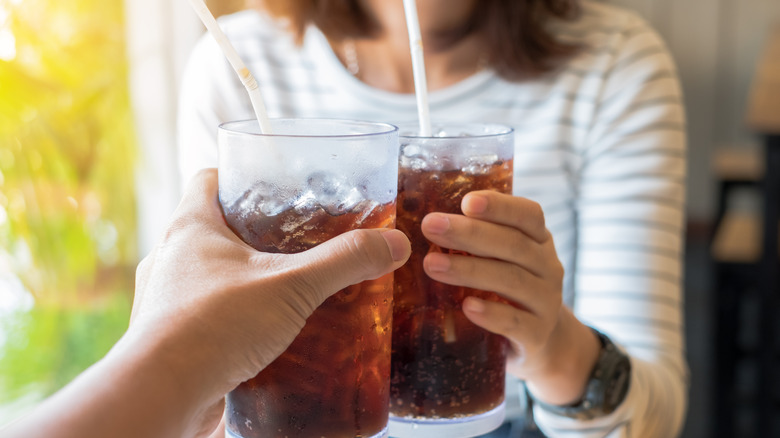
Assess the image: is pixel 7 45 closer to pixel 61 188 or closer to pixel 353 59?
pixel 61 188

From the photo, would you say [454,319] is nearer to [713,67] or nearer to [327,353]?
[327,353]

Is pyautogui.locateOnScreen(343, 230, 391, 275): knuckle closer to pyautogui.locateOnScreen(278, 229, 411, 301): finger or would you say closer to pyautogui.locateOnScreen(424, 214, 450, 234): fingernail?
pyautogui.locateOnScreen(278, 229, 411, 301): finger

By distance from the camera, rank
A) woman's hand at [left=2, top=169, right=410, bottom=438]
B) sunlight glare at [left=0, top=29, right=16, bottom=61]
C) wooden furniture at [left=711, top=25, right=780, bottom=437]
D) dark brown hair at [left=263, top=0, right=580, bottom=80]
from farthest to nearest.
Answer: wooden furniture at [left=711, top=25, right=780, bottom=437]
sunlight glare at [left=0, top=29, right=16, bottom=61]
dark brown hair at [left=263, top=0, right=580, bottom=80]
woman's hand at [left=2, top=169, right=410, bottom=438]

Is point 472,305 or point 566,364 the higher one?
point 472,305

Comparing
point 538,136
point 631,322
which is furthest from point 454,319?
point 538,136

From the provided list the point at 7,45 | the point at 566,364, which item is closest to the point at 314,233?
the point at 566,364

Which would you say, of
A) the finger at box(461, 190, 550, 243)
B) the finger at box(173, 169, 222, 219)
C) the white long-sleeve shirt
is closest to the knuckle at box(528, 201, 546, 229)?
the finger at box(461, 190, 550, 243)
